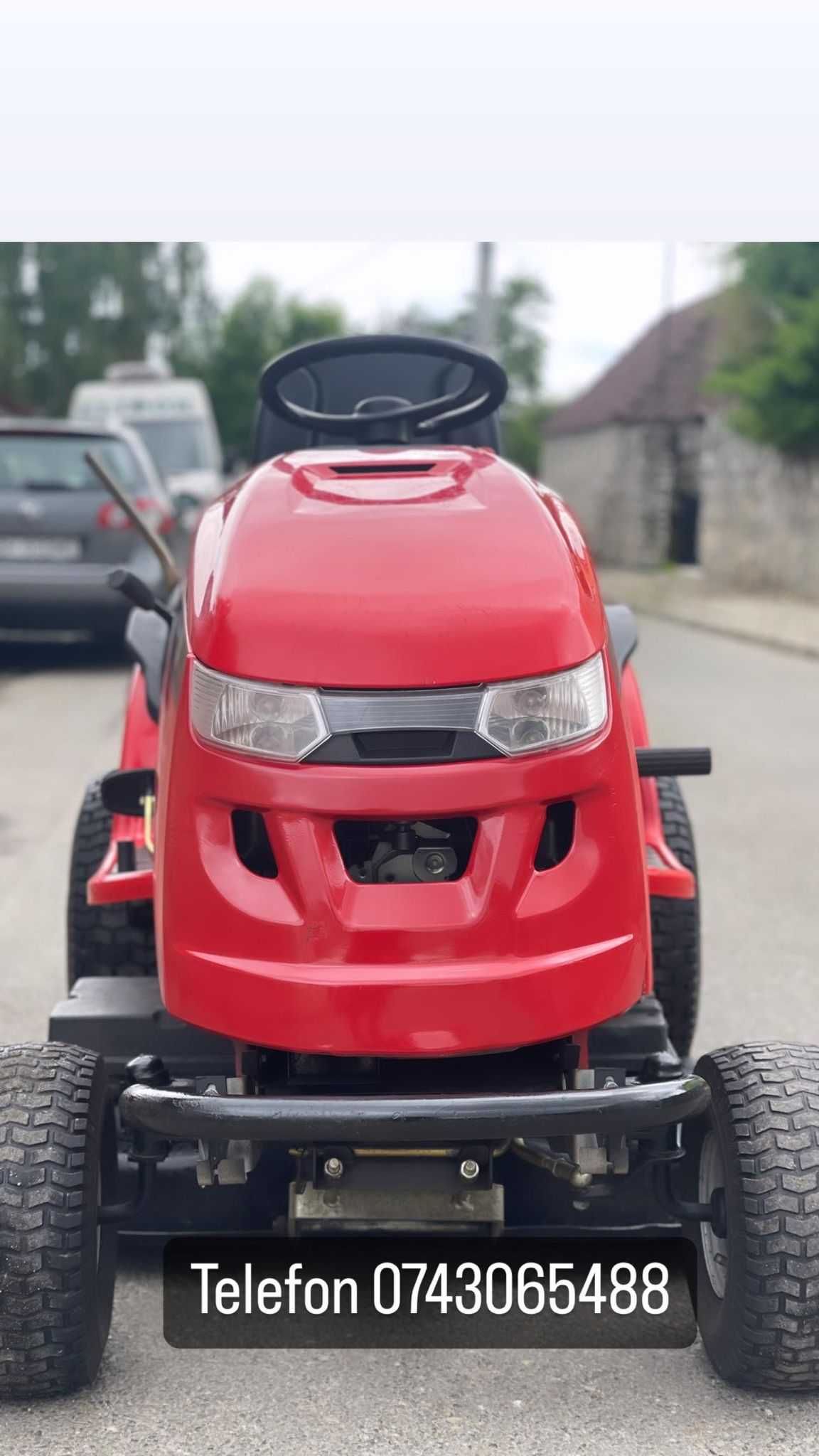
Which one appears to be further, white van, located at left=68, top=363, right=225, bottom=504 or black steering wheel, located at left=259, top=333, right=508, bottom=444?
white van, located at left=68, top=363, right=225, bottom=504

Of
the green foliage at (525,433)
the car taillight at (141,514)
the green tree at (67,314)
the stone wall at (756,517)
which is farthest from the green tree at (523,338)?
the car taillight at (141,514)

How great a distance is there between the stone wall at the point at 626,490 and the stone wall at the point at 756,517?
15.3 feet

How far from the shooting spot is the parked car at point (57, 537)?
1234 centimetres

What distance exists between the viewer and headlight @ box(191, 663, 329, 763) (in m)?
2.64

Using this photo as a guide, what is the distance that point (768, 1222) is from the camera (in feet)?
9.04

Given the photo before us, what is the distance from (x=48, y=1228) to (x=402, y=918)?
737mm

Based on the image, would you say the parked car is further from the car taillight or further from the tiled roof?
the tiled roof

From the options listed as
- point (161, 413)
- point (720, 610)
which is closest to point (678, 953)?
point (720, 610)

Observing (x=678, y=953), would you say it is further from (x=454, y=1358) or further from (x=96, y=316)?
(x=96, y=316)

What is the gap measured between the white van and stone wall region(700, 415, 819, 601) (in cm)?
845

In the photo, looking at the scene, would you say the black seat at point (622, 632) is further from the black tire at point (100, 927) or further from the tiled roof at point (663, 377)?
the tiled roof at point (663, 377)

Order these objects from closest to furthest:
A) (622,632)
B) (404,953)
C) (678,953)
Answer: (404,953)
(622,632)
(678,953)

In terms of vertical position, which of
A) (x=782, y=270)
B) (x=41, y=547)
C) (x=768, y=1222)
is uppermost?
(x=768, y=1222)

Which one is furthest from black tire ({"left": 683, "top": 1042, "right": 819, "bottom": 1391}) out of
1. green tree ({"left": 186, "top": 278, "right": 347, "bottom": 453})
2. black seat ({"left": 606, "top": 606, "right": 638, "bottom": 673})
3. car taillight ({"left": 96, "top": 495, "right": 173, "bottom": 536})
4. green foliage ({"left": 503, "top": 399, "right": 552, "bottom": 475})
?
green foliage ({"left": 503, "top": 399, "right": 552, "bottom": 475})
